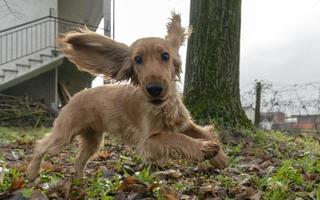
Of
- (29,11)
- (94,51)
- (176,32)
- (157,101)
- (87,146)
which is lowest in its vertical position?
(87,146)

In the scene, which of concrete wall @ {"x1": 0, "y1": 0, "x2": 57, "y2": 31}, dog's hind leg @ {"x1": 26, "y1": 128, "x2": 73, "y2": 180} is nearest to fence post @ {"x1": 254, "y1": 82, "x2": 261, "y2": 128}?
dog's hind leg @ {"x1": 26, "y1": 128, "x2": 73, "y2": 180}

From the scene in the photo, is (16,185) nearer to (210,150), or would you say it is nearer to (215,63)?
(210,150)

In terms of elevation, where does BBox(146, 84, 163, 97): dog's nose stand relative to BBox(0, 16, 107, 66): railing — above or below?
below

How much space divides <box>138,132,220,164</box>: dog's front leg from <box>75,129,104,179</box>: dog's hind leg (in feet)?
4.00

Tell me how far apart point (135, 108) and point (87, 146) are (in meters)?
1.01

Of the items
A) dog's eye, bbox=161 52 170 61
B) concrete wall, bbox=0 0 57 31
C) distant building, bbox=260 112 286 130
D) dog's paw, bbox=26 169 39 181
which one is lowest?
distant building, bbox=260 112 286 130

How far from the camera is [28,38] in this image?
1941 cm

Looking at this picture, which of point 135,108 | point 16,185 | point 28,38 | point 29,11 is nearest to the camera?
point 16,185

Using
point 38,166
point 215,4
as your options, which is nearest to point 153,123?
point 38,166

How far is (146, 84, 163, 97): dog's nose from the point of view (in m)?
3.74

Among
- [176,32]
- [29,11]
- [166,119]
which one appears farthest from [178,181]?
[29,11]

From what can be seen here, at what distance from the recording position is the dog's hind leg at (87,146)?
18.0ft

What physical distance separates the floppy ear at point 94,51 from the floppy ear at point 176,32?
44cm

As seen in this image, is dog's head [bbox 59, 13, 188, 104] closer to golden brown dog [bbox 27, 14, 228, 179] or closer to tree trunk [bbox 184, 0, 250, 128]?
golden brown dog [bbox 27, 14, 228, 179]
